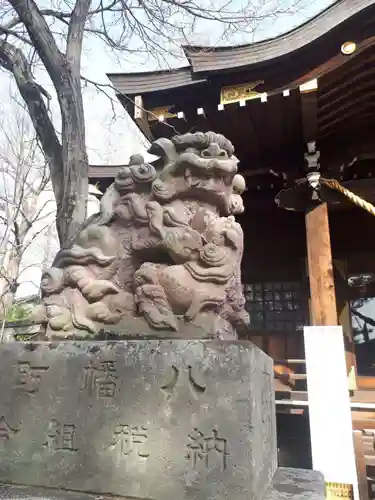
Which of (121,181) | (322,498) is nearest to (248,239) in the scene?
(121,181)

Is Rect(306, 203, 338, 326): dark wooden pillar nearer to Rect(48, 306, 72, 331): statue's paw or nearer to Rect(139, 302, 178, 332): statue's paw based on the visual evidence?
Rect(139, 302, 178, 332): statue's paw

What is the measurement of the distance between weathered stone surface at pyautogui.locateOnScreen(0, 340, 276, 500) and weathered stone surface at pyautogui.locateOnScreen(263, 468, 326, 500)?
118mm

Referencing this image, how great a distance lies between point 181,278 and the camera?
6.68 feet

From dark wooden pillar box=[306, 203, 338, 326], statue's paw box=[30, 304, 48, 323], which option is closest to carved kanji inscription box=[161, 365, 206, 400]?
statue's paw box=[30, 304, 48, 323]

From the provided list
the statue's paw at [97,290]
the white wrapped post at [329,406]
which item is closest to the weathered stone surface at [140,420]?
the statue's paw at [97,290]

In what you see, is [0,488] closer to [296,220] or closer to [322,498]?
[322,498]

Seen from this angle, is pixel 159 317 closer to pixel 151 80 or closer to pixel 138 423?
pixel 138 423

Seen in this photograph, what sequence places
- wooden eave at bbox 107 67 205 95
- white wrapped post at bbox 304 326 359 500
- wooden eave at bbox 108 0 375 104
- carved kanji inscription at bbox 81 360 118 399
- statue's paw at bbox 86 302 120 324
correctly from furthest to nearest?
wooden eave at bbox 107 67 205 95
white wrapped post at bbox 304 326 359 500
wooden eave at bbox 108 0 375 104
statue's paw at bbox 86 302 120 324
carved kanji inscription at bbox 81 360 118 399

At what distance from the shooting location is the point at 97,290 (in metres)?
2.16

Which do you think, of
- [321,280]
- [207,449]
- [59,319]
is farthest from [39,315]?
[321,280]

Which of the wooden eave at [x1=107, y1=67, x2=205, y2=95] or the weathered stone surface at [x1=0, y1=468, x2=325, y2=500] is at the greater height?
the wooden eave at [x1=107, y1=67, x2=205, y2=95]

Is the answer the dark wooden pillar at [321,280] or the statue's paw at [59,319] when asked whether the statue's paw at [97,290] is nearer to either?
the statue's paw at [59,319]

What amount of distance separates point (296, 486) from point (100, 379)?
110cm

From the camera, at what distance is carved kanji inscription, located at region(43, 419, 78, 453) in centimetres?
186
